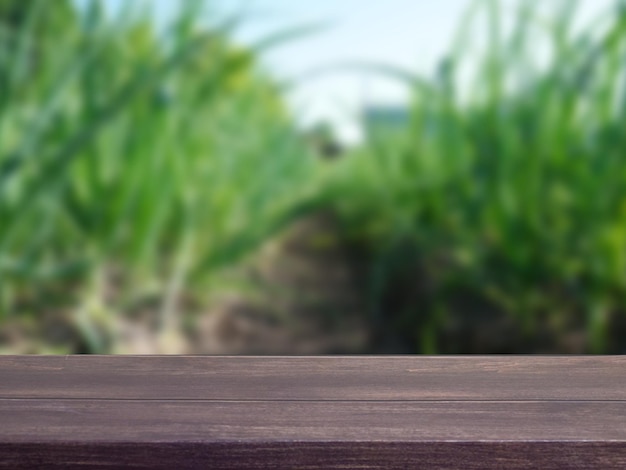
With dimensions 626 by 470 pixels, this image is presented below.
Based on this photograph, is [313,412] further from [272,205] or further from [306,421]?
[272,205]

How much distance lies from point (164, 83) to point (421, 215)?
0.21 metres

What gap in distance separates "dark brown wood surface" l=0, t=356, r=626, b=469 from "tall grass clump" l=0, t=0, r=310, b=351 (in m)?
0.29

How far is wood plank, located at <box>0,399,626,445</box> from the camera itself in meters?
0.23

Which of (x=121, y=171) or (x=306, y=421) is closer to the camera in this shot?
(x=306, y=421)

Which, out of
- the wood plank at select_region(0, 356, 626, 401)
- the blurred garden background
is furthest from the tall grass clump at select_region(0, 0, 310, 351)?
the wood plank at select_region(0, 356, 626, 401)

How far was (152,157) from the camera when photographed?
62 cm

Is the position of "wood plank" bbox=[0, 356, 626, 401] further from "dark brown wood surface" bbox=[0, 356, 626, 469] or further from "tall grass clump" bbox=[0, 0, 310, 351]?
"tall grass clump" bbox=[0, 0, 310, 351]

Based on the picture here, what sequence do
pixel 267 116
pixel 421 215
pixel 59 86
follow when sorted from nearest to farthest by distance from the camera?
pixel 59 86, pixel 421 215, pixel 267 116

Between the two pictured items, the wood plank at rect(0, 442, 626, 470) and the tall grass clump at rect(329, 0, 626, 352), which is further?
the tall grass clump at rect(329, 0, 626, 352)

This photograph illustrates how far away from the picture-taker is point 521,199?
0.63 m

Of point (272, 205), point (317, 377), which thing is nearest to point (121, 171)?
point (272, 205)

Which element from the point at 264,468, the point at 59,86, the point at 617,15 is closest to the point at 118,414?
the point at 264,468

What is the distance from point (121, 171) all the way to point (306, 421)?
0.42m

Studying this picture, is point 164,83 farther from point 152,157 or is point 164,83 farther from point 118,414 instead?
point 118,414
